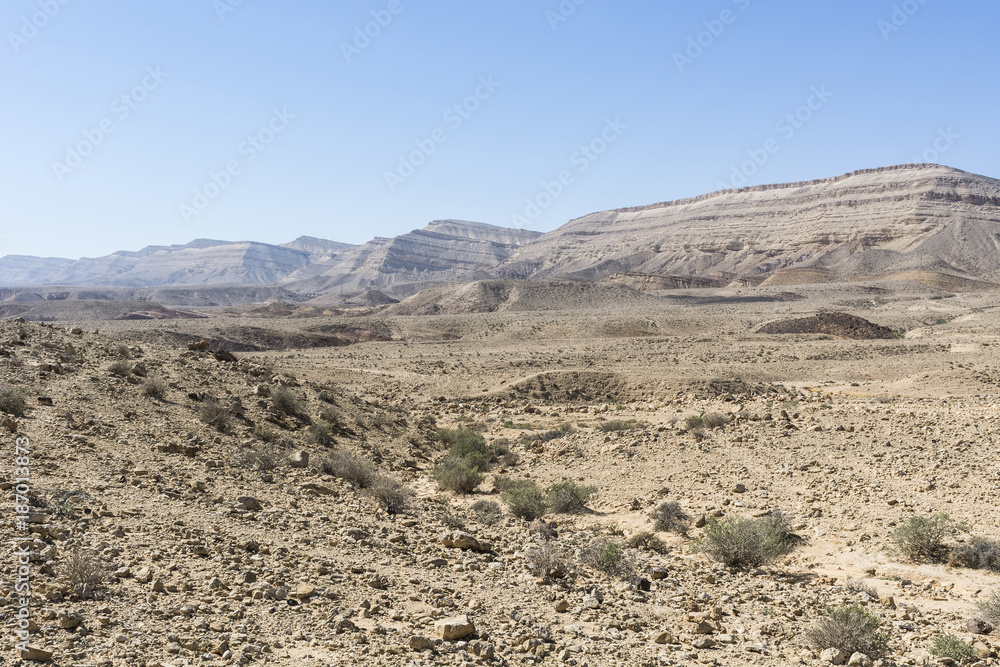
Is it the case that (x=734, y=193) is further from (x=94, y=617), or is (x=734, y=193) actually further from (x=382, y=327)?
(x=94, y=617)

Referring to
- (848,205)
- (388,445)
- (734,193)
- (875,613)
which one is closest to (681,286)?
(848,205)

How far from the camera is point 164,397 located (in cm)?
1336

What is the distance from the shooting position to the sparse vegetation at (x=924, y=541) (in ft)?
27.6

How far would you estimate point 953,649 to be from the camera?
595 cm

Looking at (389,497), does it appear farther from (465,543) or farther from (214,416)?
(214,416)

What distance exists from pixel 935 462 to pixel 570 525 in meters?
6.51

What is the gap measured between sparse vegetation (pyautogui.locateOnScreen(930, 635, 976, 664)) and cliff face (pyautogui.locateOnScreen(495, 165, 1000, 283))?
10938cm

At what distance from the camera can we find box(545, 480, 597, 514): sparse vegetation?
38.5 ft

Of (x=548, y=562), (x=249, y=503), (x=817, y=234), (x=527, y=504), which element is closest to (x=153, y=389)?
(x=249, y=503)

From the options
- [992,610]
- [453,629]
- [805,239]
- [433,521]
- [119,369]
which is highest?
[805,239]

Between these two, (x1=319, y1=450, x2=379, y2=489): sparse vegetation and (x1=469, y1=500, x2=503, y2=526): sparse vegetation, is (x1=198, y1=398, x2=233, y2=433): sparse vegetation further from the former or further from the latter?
(x1=469, y1=500, x2=503, y2=526): sparse vegetation

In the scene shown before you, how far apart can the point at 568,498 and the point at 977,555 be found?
583 cm

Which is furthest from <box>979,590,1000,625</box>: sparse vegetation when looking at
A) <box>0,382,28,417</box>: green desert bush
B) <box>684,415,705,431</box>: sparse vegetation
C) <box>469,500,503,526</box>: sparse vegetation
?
<box>0,382,28,417</box>: green desert bush

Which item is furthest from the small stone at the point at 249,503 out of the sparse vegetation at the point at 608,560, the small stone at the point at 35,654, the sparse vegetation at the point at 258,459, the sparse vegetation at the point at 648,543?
the sparse vegetation at the point at 648,543
